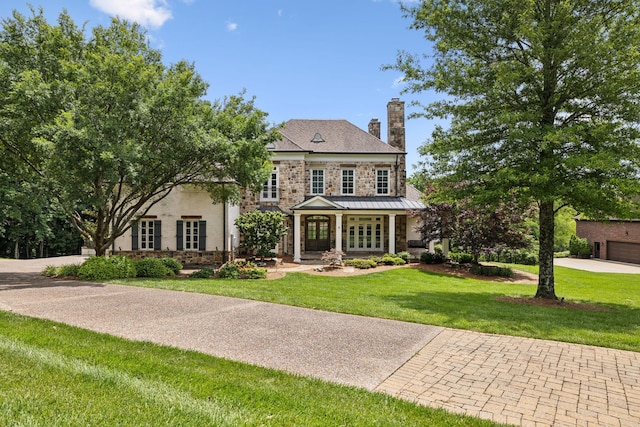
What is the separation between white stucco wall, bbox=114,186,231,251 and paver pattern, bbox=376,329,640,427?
1523 cm

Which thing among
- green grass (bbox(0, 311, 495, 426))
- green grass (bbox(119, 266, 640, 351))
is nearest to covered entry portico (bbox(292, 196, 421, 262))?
green grass (bbox(119, 266, 640, 351))

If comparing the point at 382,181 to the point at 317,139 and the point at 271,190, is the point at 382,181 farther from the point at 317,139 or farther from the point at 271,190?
the point at 271,190

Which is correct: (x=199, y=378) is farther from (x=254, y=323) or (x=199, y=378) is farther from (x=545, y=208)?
(x=545, y=208)

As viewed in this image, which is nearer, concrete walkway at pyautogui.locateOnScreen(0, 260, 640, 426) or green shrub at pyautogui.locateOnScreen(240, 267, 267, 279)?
concrete walkway at pyautogui.locateOnScreen(0, 260, 640, 426)

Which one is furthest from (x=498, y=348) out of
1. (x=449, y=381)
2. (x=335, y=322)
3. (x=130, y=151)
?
(x=130, y=151)

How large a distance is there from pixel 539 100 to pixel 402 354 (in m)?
9.39

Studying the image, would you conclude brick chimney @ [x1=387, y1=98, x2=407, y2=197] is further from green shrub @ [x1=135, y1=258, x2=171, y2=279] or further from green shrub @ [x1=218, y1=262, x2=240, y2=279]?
green shrub @ [x1=135, y1=258, x2=171, y2=279]

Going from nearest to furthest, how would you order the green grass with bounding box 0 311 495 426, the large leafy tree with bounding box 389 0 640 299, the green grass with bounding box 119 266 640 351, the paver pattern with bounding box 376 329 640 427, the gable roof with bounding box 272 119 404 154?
the green grass with bounding box 0 311 495 426
the paver pattern with bounding box 376 329 640 427
the green grass with bounding box 119 266 640 351
the large leafy tree with bounding box 389 0 640 299
the gable roof with bounding box 272 119 404 154

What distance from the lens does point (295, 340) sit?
6.17 m

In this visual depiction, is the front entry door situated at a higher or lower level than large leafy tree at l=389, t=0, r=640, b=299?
lower

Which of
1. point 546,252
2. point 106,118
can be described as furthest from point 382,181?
point 106,118

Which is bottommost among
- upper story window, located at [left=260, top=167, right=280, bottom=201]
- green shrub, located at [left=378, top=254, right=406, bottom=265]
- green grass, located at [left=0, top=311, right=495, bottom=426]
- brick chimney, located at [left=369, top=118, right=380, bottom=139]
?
green shrub, located at [left=378, top=254, right=406, bottom=265]

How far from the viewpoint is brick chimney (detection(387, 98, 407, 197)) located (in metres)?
24.5

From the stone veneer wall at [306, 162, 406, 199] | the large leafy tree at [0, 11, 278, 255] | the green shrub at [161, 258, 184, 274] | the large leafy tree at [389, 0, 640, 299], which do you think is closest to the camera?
the large leafy tree at [389, 0, 640, 299]
